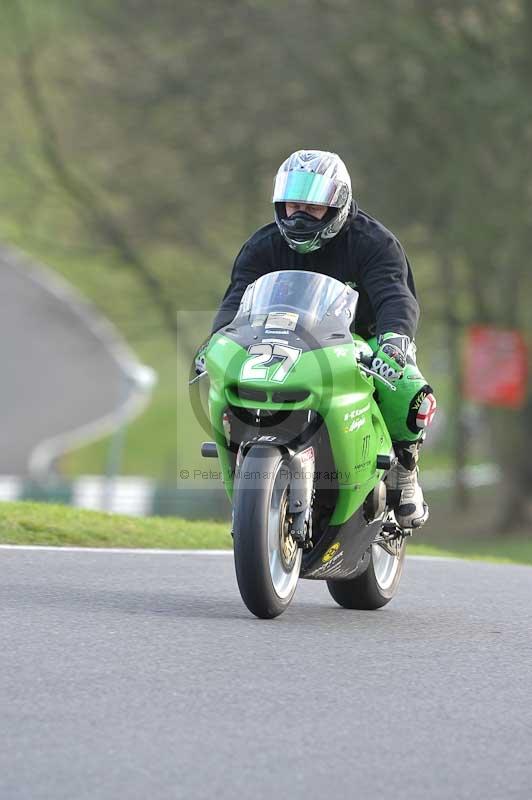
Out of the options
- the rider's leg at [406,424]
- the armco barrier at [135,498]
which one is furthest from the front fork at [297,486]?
the armco barrier at [135,498]

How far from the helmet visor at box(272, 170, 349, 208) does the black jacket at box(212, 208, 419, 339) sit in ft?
0.89

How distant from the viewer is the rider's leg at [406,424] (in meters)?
7.36

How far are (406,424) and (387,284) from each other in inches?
24.8

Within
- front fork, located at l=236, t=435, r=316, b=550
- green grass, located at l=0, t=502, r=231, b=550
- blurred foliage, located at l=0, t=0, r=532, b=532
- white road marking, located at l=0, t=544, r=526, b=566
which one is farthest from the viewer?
blurred foliage, located at l=0, t=0, r=532, b=532

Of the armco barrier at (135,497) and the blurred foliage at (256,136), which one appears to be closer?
the blurred foliage at (256,136)

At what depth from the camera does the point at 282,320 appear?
6859 millimetres

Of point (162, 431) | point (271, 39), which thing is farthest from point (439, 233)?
point (162, 431)

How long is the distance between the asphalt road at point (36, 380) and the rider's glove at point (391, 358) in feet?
95.3

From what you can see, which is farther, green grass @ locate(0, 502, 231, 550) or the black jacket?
green grass @ locate(0, 502, 231, 550)

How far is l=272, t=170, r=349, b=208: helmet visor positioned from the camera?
7129mm

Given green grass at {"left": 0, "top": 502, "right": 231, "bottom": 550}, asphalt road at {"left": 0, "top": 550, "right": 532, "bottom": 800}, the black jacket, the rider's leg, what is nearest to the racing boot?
the rider's leg

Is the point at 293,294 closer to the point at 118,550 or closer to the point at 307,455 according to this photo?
the point at 307,455

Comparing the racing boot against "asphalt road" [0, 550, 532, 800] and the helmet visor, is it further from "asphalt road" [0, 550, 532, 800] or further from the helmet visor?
the helmet visor

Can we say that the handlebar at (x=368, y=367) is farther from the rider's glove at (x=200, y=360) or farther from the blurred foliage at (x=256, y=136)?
the blurred foliage at (x=256, y=136)
